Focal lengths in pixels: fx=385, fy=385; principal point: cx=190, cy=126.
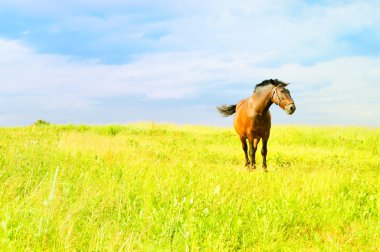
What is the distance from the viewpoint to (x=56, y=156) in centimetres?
809

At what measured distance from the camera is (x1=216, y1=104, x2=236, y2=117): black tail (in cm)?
1382

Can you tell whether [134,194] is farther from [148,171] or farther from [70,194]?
[148,171]

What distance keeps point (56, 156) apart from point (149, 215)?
3.93 m

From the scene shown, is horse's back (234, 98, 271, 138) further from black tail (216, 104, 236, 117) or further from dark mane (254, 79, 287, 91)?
black tail (216, 104, 236, 117)

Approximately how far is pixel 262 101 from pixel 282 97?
0.80 meters

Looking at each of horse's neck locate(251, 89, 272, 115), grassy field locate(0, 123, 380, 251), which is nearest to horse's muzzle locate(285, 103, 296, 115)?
horse's neck locate(251, 89, 272, 115)

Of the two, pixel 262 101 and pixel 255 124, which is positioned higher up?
pixel 262 101

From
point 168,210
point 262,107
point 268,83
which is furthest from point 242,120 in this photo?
point 168,210

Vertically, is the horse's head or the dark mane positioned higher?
the dark mane

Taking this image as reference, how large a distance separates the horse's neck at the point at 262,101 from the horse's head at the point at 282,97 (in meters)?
0.21

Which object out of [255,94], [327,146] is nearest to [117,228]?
[255,94]

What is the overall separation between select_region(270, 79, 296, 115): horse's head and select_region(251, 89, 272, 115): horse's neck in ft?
0.70

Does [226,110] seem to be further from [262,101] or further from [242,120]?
[262,101]

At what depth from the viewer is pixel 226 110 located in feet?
45.7
